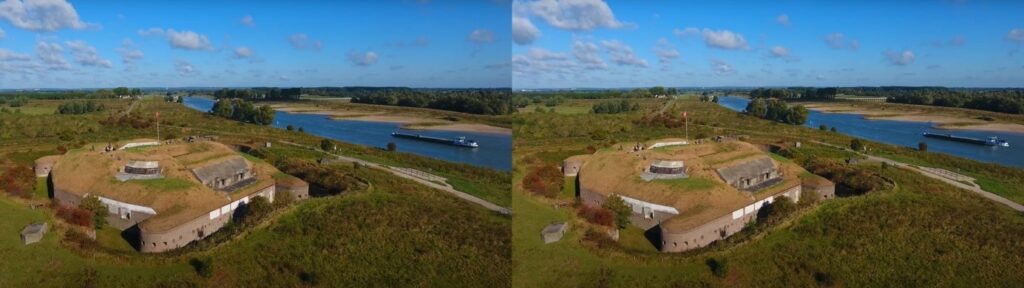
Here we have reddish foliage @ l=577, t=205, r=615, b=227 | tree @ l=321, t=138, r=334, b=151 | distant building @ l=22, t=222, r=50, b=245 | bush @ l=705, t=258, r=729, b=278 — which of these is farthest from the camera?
tree @ l=321, t=138, r=334, b=151

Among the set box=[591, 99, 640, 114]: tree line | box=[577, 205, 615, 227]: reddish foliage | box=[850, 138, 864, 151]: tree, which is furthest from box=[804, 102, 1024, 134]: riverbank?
box=[577, 205, 615, 227]: reddish foliage

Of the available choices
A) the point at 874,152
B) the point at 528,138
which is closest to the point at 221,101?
the point at 528,138

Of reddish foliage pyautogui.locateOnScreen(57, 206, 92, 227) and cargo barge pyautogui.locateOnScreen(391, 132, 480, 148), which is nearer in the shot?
reddish foliage pyautogui.locateOnScreen(57, 206, 92, 227)

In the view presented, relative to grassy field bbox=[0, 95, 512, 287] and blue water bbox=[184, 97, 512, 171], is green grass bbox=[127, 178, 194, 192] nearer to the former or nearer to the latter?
grassy field bbox=[0, 95, 512, 287]

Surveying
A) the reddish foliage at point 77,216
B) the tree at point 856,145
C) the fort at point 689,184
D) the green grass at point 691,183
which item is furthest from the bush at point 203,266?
the tree at point 856,145

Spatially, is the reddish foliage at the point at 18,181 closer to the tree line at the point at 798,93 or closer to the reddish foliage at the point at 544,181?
the reddish foliage at the point at 544,181

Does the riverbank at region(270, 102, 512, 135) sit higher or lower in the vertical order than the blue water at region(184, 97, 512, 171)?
higher

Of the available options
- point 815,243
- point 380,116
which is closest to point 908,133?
point 815,243
